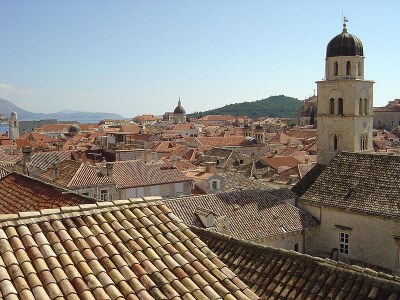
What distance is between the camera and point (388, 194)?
23.4m

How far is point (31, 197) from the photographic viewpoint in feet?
42.5

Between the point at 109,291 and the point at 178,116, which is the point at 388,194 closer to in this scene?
the point at 109,291

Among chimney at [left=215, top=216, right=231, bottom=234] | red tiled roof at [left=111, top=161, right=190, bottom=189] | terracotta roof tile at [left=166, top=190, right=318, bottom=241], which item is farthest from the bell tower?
chimney at [left=215, top=216, right=231, bottom=234]

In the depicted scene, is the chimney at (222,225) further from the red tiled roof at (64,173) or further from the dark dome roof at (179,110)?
the dark dome roof at (179,110)

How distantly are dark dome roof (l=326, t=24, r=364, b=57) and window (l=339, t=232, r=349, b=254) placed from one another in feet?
42.2

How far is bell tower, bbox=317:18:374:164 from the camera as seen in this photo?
3036 centimetres

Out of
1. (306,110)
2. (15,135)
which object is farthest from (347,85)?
(306,110)

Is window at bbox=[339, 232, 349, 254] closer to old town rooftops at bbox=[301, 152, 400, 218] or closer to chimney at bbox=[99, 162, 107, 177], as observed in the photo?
old town rooftops at bbox=[301, 152, 400, 218]

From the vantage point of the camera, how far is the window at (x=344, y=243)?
2431cm

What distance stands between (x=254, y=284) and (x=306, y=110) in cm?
13467

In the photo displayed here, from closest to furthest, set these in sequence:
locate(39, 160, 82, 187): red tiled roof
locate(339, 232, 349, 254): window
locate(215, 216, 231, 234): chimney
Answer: locate(215, 216, 231, 234): chimney, locate(339, 232, 349, 254): window, locate(39, 160, 82, 187): red tiled roof

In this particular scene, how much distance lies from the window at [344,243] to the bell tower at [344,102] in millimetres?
7635

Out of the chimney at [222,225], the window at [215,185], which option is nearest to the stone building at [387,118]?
the window at [215,185]

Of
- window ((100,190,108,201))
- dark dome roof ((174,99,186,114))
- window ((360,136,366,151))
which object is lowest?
window ((100,190,108,201))
